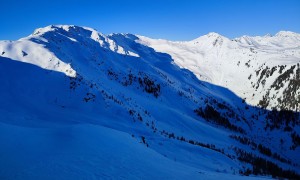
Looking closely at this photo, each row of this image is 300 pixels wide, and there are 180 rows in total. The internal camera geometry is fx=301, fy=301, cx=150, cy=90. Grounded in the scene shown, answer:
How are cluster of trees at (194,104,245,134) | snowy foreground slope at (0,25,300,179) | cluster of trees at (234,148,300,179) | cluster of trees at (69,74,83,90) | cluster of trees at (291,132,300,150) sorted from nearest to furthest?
snowy foreground slope at (0,25,300,179) < cluster of trees at (234,148,300,179) < cluster of trees at (69,74,83,90) < cluster of trees at (291,132,300,150) < cluster of trees at (194,104,245,134)

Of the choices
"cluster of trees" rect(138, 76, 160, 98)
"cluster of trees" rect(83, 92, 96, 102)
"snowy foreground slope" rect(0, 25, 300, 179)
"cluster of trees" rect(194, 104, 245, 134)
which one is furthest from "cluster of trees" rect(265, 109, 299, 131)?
"cluster of trees" rect(83, 92, 96, 102)

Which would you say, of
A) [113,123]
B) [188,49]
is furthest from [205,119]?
[188,49]

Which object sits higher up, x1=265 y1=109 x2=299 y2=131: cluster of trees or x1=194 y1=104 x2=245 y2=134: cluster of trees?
x1=265 y1=109 x2=299 y2=131: cluster of trees

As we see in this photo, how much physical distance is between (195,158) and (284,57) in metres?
109

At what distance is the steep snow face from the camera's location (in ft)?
303

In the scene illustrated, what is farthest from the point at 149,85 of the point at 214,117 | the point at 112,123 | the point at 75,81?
the point at 112,123

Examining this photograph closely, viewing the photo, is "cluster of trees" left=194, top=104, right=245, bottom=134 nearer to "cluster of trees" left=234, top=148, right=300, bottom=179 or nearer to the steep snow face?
the steep snow face

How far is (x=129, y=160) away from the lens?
622 inches

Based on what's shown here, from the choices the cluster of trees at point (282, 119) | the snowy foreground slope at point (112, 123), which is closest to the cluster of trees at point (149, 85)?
the snowy foreground slope at point (112, 123)

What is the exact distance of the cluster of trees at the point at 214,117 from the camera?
65762mm

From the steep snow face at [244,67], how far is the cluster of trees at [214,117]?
23.3 m

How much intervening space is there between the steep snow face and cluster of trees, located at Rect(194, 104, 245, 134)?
23.3 m

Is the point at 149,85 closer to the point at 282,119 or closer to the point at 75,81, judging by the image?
the point at 75,81

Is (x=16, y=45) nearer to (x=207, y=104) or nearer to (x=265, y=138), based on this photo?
(x=207, y=104)
